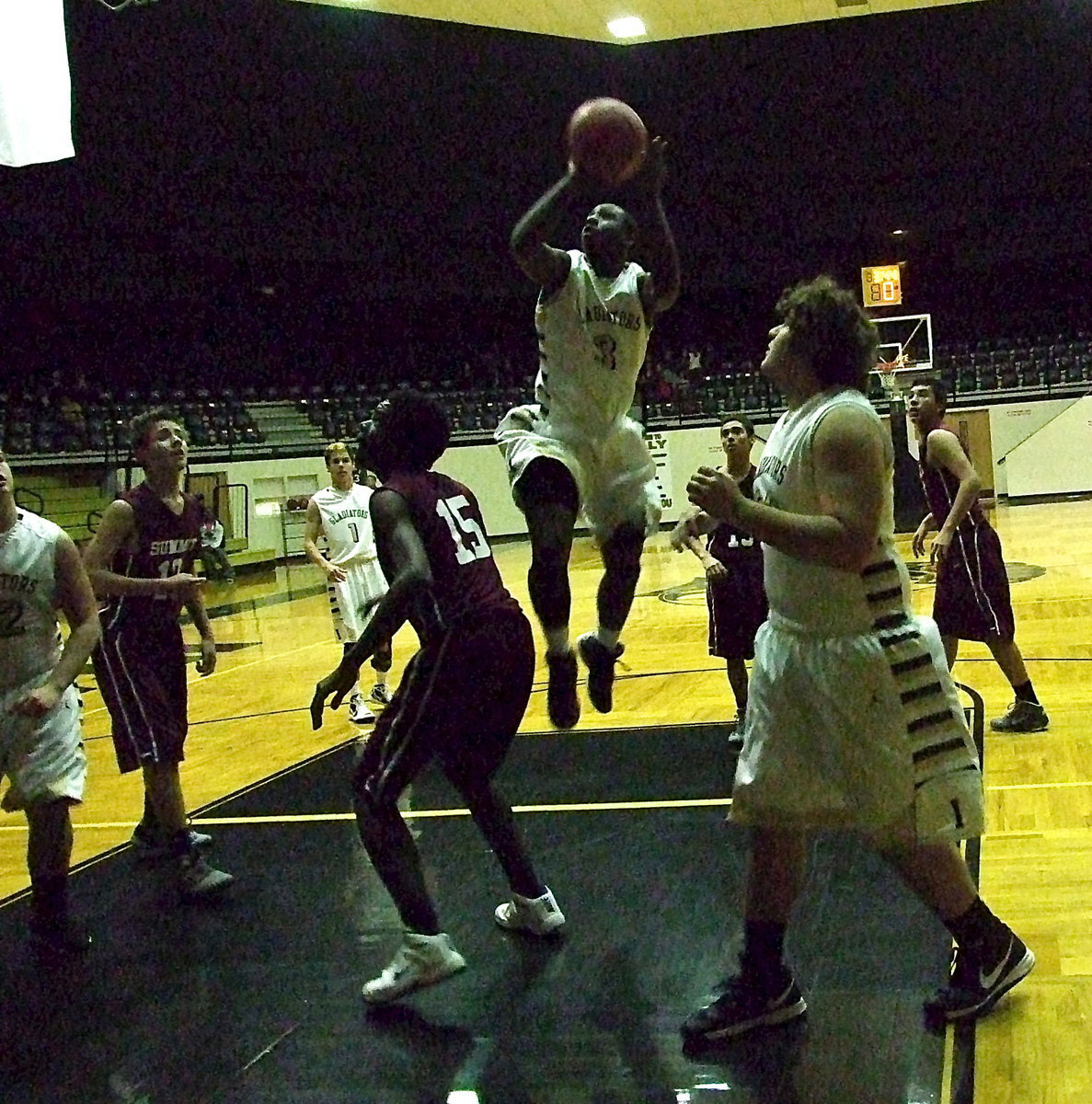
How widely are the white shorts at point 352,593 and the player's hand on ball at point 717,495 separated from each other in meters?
4.91

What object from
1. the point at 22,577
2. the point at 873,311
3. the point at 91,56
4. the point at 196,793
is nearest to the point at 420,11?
the point at 91,56

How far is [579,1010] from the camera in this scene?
3180 mm

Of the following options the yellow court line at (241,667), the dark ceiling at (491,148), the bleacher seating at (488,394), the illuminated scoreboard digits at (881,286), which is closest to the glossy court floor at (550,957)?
the yellow court line at (241,667)

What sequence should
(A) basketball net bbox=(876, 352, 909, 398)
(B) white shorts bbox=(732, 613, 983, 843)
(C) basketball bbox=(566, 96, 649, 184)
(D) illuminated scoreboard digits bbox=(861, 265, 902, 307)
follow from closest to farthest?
(B) white shorts bbox=(732, 613, 983, 843)
(C) basketball bbox=(566, 96, 649, 184)
(A) basketball net bbox=(876, 352, 909, 398)
(D) illuminated scoreboard digits bbox=(861, 265, 902, 307)

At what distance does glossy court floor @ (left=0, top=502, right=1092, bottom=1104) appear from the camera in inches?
111

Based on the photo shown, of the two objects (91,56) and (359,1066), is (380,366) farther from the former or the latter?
(359,1066)

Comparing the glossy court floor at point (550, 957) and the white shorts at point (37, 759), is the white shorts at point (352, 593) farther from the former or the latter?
the white shorts at point (37, 759)

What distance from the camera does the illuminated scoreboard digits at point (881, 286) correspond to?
22.9m

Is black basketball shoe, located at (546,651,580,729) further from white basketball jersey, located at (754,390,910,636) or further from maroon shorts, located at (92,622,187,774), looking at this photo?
maroon shorts, located at (92,622,187,774)

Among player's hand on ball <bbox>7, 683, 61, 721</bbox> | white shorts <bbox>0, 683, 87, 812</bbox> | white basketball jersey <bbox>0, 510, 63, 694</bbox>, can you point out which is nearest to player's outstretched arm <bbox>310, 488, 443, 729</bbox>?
player's hand on ball <bbox>7, 683, 61, 721</bbox>

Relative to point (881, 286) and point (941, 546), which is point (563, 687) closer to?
point (941, 546)

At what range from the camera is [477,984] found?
11.1 ft

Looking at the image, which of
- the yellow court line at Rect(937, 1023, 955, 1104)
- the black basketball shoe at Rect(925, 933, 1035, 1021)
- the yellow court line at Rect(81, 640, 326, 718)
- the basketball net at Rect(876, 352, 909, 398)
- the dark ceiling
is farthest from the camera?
the basketball net at Rect(876, 352, 909, 398)

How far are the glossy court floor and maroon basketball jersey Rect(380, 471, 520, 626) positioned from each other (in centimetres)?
24
